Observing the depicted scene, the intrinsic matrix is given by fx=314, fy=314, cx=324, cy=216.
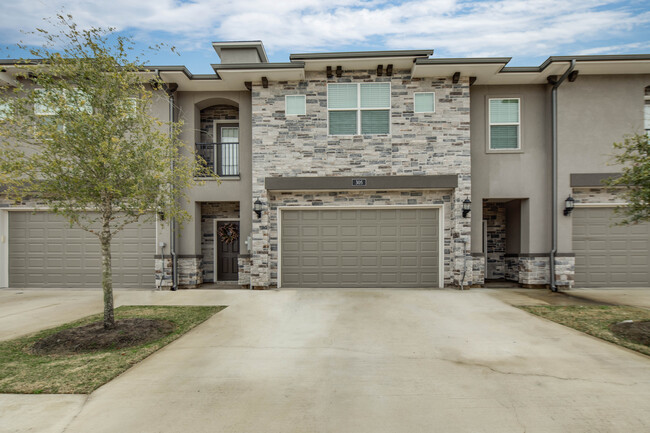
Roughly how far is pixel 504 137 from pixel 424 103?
9.02ft

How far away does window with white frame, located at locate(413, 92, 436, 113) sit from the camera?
945cm

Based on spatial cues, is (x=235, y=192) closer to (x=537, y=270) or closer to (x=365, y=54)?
(x=365, y=54)

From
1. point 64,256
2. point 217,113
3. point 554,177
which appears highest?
point 217,113

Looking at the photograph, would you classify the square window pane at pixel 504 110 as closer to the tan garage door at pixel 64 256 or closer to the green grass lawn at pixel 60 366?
the green grass lawn at pixel 60 366

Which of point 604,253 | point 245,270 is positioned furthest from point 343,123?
point 604,253

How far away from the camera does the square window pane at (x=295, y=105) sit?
9.59 metres

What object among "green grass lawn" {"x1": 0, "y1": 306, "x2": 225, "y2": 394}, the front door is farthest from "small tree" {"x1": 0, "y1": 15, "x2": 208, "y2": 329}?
the front door

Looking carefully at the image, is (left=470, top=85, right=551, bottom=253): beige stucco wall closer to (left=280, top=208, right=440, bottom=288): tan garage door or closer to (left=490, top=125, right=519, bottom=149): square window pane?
(left=490, top=125, right=519, bottom=149): square window pane

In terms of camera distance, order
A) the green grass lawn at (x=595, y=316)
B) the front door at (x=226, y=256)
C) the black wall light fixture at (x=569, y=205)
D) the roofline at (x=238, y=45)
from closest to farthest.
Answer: the green grass lawn at (x=595, y=316) → the black wall light fixture at (x=569, y=205) → the roofline at (x=238, y=45) → the front door at (x=226, y=256)

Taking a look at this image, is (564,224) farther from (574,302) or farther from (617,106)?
(617,106)

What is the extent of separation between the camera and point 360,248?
968 cm

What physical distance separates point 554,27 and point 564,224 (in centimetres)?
809

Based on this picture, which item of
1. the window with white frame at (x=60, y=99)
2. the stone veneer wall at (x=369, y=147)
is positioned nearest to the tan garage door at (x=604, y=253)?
the stone veneer wall at (x=369, y=147)

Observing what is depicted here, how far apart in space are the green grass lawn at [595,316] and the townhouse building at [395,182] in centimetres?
220
